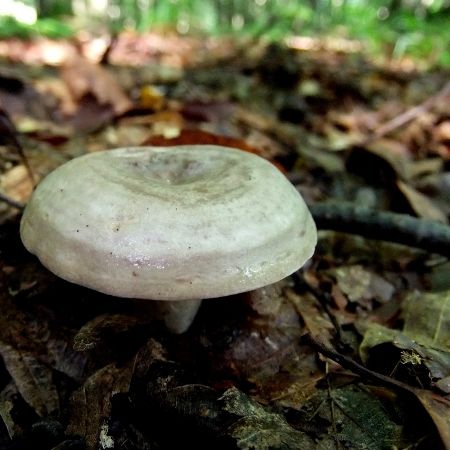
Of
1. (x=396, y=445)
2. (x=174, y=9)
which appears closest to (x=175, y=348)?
(x=396, y=445)

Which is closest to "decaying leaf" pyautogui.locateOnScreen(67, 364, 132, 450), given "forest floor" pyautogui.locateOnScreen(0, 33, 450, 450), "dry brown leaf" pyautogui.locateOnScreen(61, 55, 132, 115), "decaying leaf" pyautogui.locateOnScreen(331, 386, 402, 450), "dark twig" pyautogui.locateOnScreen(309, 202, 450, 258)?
"forest floor" pyautogui.locateOnScreen(0, 33, 450, 450)

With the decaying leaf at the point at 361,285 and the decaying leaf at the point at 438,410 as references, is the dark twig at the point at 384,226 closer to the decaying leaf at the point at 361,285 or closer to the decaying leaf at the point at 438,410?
the decaying leaf at the point at 361,285

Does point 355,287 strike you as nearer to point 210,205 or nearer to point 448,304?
point 448,304

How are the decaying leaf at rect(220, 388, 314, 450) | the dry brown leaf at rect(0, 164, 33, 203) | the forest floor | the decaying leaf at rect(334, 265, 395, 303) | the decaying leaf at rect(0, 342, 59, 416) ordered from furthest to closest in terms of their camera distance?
the dry brown leaf at rect(0, 164, 33, 203)
the decaying leaf at rect(334, 265, 395, 303)
the decaying leaf at rect(0, 342, 59, 416)
the forest floor
the decaying leaf at rect(220, 388, 314, 450)

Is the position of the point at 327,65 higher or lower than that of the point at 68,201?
lower

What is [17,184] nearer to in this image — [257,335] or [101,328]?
[101,328]

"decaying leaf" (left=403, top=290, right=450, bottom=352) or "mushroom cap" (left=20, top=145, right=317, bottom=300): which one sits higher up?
"mushroom cap" (left=20, top=145, right=317, bottom=300)

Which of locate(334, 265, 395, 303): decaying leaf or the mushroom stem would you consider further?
locate(334, 265, 395, 303): decaying leaf

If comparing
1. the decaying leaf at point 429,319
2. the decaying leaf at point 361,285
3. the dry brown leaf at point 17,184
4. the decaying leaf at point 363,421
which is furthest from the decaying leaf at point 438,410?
the dry brown leaf at point 17,184

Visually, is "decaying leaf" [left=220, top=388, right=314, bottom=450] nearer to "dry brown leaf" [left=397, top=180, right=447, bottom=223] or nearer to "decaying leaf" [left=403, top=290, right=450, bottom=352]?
"decaying leaf" [left=403, top=290, right=450, bottom=352]
